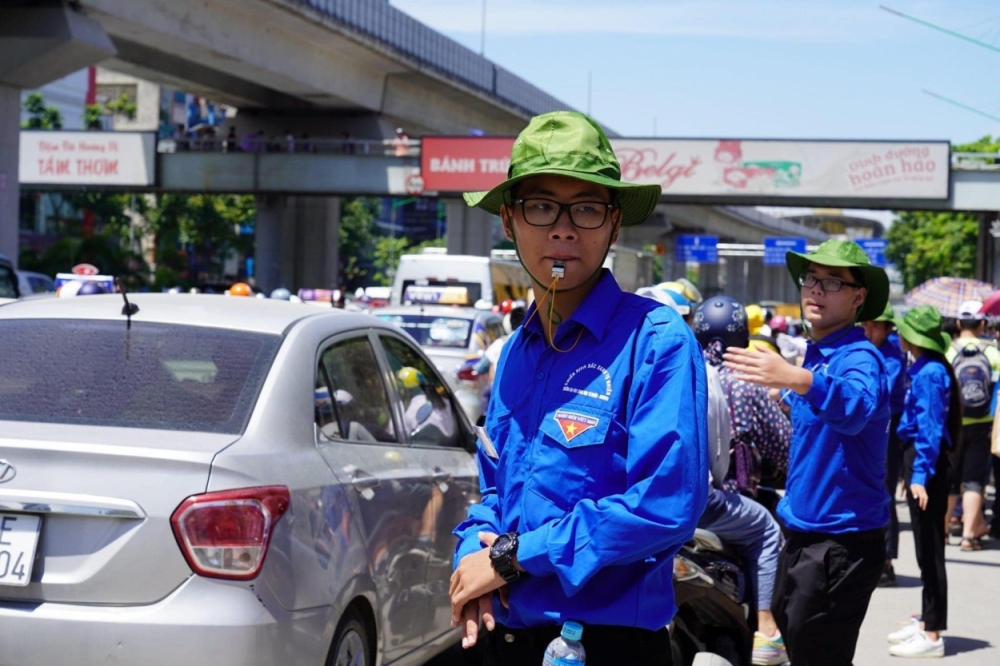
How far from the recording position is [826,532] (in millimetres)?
4891

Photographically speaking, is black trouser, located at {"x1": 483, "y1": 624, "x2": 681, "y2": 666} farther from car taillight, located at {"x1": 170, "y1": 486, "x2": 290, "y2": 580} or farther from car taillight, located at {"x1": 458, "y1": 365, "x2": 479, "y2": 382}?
car taillight, located at {"x1": 458, "y1": 365, "x2": 479, "y2": 382}

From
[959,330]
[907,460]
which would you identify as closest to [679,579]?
[907,460]

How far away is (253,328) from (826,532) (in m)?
2.19

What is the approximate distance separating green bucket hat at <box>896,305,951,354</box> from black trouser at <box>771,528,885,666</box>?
3.76 m

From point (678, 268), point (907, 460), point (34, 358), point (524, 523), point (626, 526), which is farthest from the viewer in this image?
point (678, 268)

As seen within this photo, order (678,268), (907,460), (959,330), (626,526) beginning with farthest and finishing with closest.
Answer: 1. (678,268)
2. (959,330)
3. (907,460)
4. (626,526)

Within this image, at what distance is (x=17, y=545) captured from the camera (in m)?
4.00

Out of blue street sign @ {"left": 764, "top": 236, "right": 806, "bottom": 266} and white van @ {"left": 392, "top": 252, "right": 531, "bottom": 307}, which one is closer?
white van @ {"left": 392, "top": 252, "right": 531, "bottom": 307}

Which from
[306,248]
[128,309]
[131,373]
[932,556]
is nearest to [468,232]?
[306,248]

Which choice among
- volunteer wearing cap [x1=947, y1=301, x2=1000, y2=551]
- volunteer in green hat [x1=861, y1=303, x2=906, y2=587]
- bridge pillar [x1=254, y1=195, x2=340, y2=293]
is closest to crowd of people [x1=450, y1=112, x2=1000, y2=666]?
volunteer in green hat [x1=861, y1=303, x2=906, y2=587]

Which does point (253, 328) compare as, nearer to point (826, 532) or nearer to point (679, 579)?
point (679, 579)

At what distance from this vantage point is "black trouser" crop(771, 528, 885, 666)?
4.86 meters

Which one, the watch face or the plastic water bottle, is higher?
the watch face

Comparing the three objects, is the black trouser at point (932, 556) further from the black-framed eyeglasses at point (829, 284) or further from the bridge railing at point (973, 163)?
the bridge railing at point (973, 163)
